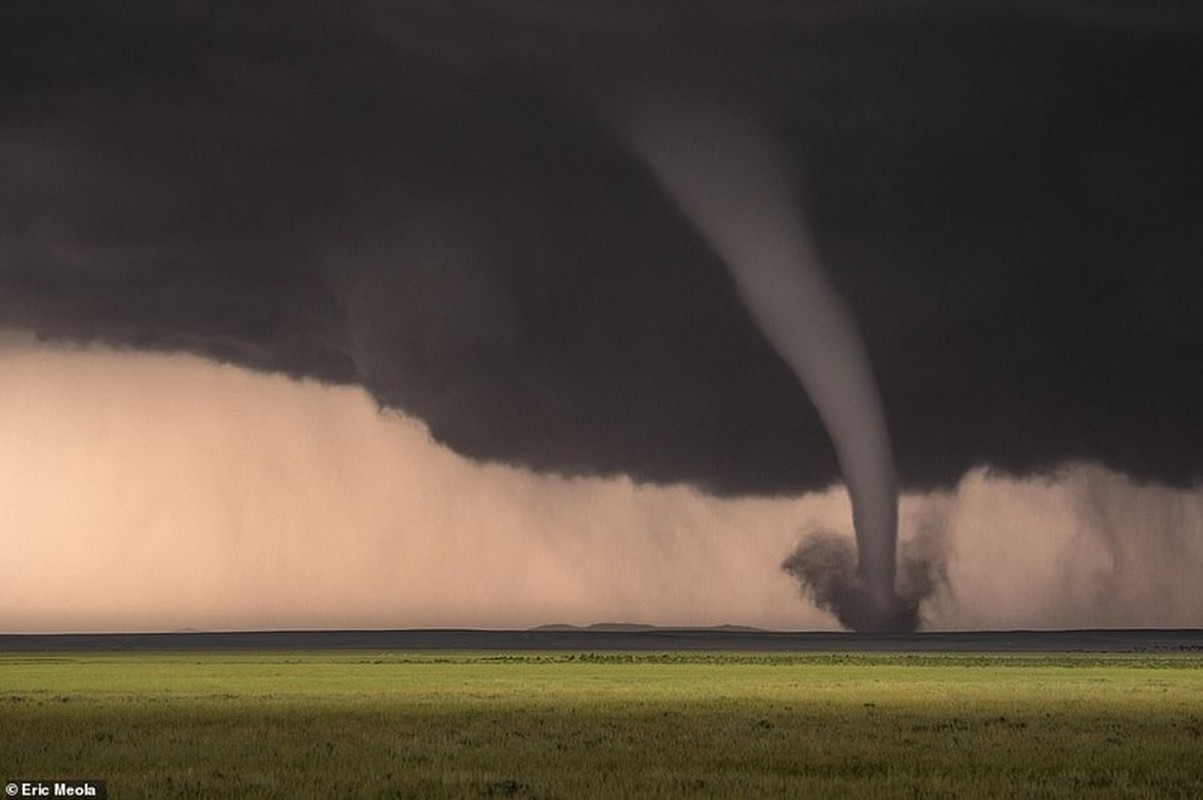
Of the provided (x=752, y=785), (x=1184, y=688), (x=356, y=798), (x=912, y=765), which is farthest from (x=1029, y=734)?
(x=1184, y=688)

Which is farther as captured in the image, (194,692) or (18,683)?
(18,683)

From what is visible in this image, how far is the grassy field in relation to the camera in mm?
22984

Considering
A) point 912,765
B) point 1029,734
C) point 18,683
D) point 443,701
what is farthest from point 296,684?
point 912,765

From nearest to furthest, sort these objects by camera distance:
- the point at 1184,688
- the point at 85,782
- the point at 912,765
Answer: the point at 85,782 → the point at 912,765 → the point at 1184,688

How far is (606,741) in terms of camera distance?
101 feet

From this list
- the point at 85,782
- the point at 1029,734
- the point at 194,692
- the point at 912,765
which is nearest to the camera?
the point at 85,782

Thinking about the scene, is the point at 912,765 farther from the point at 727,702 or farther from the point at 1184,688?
the point at 1184,688

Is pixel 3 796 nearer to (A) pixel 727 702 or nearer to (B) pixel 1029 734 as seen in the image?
(B) pixel 1029 734

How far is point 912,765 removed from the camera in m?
26.2

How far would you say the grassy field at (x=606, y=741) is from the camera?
75.4 ft

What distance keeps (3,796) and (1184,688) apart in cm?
5440

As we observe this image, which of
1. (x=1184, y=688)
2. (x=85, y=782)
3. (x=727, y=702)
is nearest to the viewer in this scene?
(x=85, y=782)

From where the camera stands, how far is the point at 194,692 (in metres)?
55.2

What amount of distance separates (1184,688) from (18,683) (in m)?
52.3
